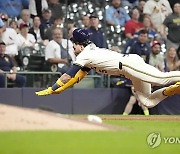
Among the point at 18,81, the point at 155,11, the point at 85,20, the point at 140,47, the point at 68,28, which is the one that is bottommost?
the point at 18,81

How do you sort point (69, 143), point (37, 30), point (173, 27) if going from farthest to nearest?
point (173, 27), point (37, 30), point (69, 143)

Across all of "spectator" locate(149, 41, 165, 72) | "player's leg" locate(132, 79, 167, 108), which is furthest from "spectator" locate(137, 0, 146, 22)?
"player's leg" locate(132, 79, 167, 108)

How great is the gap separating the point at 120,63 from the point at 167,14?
6205 mm

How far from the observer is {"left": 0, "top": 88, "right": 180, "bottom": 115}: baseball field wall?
42.1 feet

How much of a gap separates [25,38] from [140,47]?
281 cm

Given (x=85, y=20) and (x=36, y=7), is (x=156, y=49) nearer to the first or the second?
(x=85, y=20)

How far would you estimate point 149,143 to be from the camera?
517 centimetres

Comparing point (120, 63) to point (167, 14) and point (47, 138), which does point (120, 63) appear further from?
point (167, 14)

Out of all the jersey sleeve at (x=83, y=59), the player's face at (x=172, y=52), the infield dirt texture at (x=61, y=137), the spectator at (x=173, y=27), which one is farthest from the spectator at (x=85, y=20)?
the infield dirt texture at (x=61, y=137)

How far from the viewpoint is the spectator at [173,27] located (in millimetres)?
14359

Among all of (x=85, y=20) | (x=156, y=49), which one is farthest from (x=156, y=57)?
(x=85, y=20)

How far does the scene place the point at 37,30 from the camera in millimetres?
13195

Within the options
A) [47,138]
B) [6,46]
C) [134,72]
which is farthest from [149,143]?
[6,46]

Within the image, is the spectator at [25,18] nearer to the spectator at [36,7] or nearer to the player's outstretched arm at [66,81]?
the spectator at [36,7]
